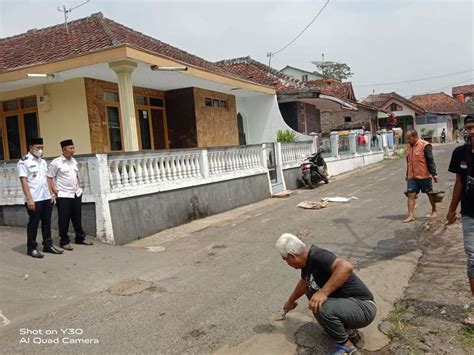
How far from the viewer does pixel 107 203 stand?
716 centimetres

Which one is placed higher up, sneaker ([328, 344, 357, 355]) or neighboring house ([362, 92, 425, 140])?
neighboring house ([362, 92, 425, 140])

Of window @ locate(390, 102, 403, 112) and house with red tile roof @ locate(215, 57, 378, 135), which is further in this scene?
window @ locate(390, 102, 403, 112)

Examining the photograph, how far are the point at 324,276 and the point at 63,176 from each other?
15.0 feet

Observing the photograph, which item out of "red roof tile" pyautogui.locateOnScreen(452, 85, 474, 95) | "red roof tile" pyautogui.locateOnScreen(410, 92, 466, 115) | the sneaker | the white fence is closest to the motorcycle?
the white fence

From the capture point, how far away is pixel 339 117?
34.2 m

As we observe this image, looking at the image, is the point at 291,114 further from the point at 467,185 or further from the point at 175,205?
the point at 467,185

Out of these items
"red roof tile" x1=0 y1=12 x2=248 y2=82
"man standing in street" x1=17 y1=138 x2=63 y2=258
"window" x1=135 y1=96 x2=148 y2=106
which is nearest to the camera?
"man standing in street" x1=17 y1=138 x2=63 y2=258

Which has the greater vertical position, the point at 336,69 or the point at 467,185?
the point at 336,69

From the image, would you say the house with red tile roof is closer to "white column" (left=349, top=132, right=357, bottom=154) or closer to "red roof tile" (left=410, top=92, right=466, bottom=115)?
"white column" (left=349, top=132, right=357, bottom=154)

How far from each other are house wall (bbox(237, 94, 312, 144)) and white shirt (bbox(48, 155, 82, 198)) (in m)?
11.2

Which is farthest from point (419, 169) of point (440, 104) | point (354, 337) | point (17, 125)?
point (440, 104)

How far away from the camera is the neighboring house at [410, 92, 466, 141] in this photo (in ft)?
147

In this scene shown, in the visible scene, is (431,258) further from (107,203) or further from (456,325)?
(107,203)

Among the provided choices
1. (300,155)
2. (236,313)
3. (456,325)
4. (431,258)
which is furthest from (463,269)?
(300,155)
